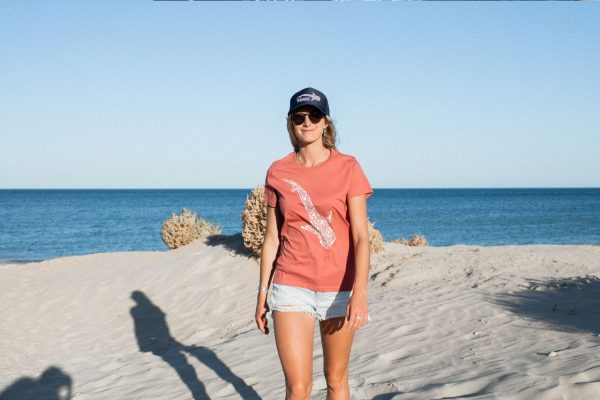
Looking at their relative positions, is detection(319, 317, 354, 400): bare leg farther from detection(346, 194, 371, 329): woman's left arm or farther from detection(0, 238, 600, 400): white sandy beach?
detection(0, 238, 600, 400): white sandy beach

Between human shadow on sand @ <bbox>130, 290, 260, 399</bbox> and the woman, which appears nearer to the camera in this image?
the woman

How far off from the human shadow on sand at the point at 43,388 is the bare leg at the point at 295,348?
4.10 metres

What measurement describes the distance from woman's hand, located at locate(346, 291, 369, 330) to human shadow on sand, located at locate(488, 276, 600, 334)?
375 cm

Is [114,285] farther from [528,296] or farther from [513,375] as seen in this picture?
[513,375]

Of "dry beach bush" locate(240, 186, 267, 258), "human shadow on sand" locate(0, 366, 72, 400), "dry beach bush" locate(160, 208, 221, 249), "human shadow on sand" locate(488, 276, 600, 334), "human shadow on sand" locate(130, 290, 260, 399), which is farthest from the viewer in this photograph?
"dry beach bush" locate(160, 208, 221, 249)

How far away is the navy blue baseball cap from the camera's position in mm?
3393

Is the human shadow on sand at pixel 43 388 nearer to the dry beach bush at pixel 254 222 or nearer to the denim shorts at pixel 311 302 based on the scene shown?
the denim shorts at pixel 311 302

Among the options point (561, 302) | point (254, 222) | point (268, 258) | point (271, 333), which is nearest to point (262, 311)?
point (268, 258)

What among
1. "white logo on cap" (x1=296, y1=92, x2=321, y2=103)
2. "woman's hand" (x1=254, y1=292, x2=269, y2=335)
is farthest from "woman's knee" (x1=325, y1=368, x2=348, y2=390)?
"white logo on cap" (x1=296, y1=92, x2=321, y2=103)

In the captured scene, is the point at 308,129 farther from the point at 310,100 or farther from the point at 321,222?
the point at 321,222

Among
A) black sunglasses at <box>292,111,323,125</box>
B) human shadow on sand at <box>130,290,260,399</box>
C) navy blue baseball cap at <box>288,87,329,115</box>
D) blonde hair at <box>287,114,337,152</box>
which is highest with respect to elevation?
navy blue baseball cap at <box>288,87,329,115</box>

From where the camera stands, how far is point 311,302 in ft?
11.0

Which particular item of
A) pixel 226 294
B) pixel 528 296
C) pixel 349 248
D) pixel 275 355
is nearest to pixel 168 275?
pixel 226 294

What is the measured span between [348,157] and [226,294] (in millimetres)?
7728
